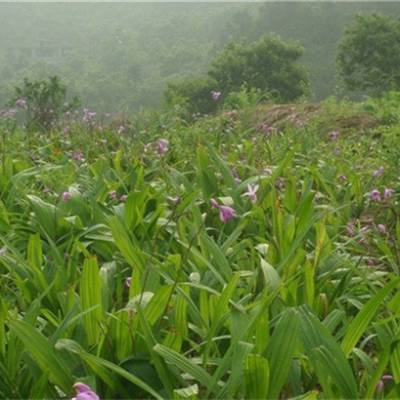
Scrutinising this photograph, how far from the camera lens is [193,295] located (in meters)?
1.92

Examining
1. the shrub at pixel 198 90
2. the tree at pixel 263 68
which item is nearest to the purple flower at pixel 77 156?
the shrub at pixel 198 90

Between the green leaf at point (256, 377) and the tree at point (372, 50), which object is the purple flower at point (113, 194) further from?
the tree at point (372, 50)

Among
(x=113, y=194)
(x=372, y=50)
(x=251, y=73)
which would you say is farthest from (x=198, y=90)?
(x=113, y=194)

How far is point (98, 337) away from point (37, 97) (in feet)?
28.4

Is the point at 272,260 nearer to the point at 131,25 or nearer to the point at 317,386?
the point at 317,386

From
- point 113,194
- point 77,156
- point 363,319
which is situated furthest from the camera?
point 77,156

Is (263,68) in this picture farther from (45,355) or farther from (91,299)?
(45,355)

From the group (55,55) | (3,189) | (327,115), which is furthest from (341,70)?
(55,55)

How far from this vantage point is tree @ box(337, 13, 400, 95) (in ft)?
97.8

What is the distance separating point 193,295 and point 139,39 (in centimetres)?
8293

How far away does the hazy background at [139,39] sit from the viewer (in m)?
62.1

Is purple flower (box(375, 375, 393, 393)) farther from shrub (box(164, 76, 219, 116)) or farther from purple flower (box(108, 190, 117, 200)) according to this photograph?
shrub (box(164, 76, 219, 116))

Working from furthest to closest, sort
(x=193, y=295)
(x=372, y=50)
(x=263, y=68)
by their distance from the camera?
(x=263, y=68) < (x=372, y=50) < (x=193, y=295)

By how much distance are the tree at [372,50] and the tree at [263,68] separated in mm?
2375
